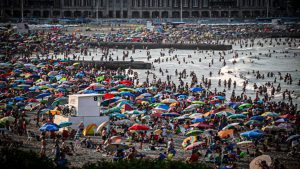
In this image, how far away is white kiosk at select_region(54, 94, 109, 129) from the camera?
32.4 meters

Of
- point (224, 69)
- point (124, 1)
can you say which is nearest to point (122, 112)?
point (224, 69)

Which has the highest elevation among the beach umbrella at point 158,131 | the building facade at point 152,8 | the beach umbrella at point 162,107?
the building facade at point 152,8

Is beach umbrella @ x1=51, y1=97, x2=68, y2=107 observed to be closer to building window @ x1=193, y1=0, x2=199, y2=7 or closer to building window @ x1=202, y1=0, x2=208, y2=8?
building window @ x1=193, y1=0, x2=199, y2=7

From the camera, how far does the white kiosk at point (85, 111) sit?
32.4 m

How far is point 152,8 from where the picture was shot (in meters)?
144

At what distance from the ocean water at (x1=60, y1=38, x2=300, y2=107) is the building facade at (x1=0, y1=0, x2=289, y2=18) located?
156ft

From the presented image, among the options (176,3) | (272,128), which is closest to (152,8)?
(176,3)

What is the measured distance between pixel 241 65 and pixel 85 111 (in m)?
40.2

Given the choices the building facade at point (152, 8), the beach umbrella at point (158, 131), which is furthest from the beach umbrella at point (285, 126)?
the building facade at point (152, 8)

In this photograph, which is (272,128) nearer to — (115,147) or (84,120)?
(115,147)

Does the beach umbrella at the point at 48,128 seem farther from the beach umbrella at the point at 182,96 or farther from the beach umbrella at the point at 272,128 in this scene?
the beach umbrella at the point at 182,96

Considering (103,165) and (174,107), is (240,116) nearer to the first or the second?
(174,107)

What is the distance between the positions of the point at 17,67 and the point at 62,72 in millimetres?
4859

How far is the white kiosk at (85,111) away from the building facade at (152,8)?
4259 inches
